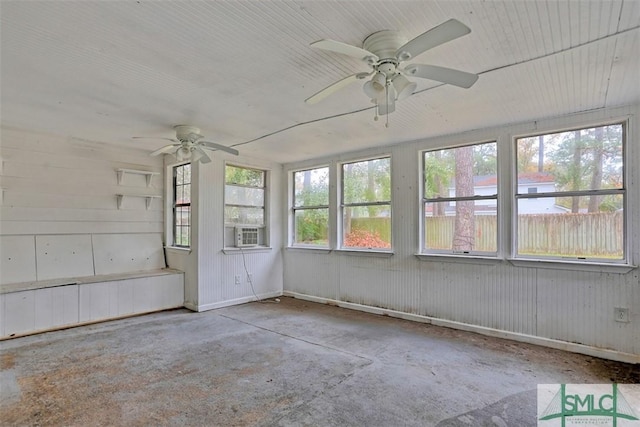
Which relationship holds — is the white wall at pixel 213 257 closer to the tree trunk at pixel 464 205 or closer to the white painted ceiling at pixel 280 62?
the white painted ceiling at pixel 280 62

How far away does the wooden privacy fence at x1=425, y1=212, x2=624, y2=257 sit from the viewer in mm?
3277

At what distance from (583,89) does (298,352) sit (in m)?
3.42

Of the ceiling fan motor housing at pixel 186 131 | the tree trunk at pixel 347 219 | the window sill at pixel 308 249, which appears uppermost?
the ceiling fan motor housing at pixel 186 131

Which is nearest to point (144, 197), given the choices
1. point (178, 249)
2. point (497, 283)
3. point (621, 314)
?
point (178, 249)

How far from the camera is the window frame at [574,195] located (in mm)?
3184

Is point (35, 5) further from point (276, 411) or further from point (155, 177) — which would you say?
point (155, 177)

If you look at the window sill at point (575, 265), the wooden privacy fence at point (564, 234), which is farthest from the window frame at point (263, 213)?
A: the window sill at point (575, 265)

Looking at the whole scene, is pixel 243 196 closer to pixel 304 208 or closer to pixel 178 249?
pixel 304 208

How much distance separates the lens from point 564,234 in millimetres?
3504

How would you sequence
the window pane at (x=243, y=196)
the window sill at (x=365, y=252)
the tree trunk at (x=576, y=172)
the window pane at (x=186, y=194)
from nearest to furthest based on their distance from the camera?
the tree trunk at (x=576, y=172), the window sill at (x=365, y=252), the window pane at (x=186, y=194), the window pane at (x=243, y=196)

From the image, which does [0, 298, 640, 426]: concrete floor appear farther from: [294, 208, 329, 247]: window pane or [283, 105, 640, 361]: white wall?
[294, 208, 329, 247]: window pane

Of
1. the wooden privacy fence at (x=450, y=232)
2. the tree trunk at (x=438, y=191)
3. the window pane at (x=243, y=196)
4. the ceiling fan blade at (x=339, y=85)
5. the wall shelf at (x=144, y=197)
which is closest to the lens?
the ceiling fan blade at (x=339, y=85)

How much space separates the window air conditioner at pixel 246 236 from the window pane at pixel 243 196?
433 mm

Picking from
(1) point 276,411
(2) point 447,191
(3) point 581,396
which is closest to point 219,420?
(1) point 276,411
